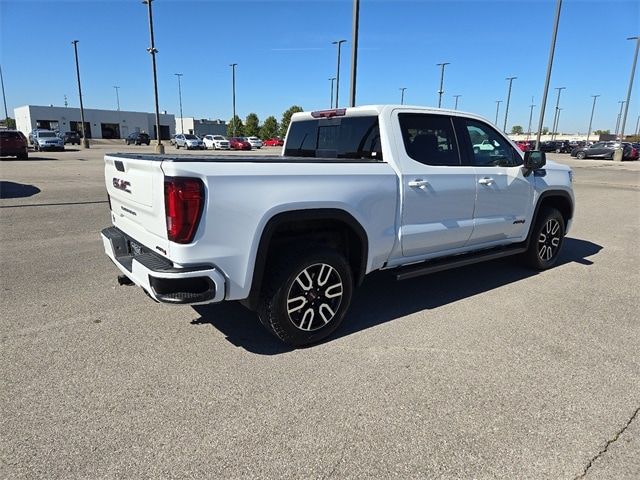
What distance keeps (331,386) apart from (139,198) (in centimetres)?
193

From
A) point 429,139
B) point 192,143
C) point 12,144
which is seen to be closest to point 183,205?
point 429,139

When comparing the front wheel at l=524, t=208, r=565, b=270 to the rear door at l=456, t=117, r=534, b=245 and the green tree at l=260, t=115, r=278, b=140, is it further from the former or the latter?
the green tree at l=260, t=115, r=278, b=140

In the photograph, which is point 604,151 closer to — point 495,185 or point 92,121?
point 495,185

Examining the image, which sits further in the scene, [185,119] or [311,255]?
[185,119]

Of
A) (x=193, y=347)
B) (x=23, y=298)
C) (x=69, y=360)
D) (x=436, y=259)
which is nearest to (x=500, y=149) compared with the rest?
(x=436, y=259)

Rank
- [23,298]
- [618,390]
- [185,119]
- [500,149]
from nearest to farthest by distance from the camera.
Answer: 1. [618,390]
2. [23,298]
3. [500,149]
4. [185,119]

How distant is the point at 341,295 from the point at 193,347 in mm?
1248

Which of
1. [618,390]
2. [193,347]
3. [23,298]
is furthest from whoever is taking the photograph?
[23,298]

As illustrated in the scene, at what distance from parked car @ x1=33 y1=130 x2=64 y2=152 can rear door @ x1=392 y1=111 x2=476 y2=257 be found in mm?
37956

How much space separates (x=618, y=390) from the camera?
3.07 metres

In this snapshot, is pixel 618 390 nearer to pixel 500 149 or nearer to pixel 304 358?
pixel 304 358

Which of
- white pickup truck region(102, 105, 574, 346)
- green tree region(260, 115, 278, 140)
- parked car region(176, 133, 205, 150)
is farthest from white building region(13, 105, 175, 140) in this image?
white pickup truck region(102, 105, 574, 346)

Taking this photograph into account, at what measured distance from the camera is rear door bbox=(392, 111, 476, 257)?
402 cm

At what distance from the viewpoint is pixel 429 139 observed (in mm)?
4305
